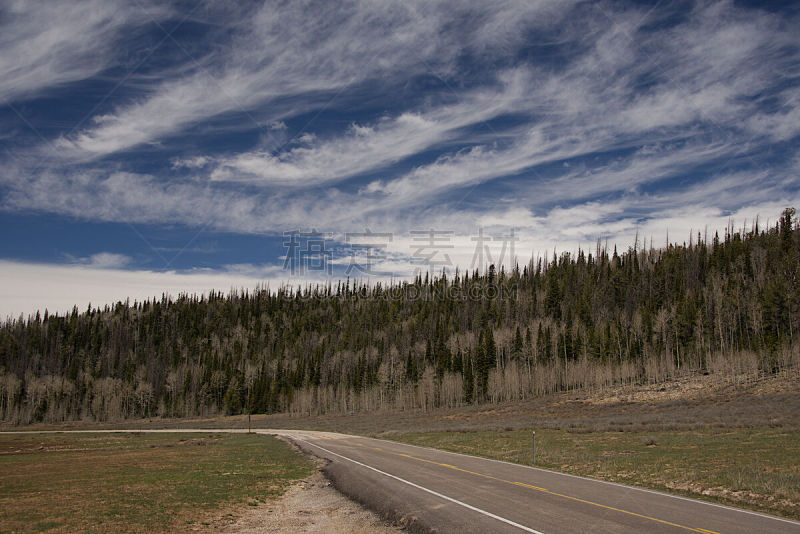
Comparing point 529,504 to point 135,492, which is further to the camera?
point 135,492

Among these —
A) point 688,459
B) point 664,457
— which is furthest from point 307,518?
point 664,457

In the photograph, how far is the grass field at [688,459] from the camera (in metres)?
16.6

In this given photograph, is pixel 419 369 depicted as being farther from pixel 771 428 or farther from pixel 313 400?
pixel 771 428

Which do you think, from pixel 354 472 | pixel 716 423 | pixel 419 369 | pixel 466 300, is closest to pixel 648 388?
pixel 716 423

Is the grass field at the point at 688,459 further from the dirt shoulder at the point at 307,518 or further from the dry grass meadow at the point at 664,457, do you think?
the dirt shoulder at the point at 307,518

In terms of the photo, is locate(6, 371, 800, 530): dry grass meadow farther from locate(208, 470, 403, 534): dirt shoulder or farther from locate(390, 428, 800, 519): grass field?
Answer: locate(208, 470, 403, 534): dirt shoulder

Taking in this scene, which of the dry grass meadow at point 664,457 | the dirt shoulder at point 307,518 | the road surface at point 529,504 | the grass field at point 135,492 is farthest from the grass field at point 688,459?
the grass field at point 135,492

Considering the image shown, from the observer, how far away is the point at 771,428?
33.2 m

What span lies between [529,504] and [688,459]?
13.7 metres

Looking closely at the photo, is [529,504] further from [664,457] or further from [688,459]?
[664,457]

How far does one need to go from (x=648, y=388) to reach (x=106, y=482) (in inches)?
3304

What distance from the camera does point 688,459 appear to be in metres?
23.8

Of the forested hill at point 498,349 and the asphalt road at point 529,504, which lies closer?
the asphalt road at point 529,504

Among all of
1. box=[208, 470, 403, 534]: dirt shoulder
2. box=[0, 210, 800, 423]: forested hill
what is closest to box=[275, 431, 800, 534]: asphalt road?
box=[208, 470, 403, 534]: dirt shoulder
